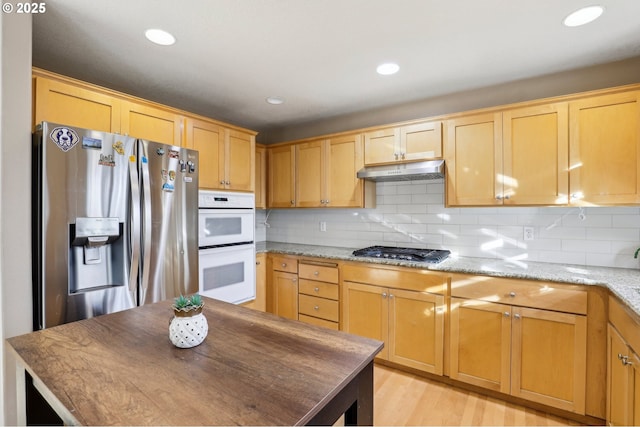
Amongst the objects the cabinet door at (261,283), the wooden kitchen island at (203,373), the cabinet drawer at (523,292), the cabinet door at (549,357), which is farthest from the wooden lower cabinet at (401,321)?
the wooden kitchen island at (203,373)

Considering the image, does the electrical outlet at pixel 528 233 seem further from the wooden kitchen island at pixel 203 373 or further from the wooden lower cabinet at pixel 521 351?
the wooden kitchen island at pixel 203 373

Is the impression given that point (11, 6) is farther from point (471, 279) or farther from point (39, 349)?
point (471, 279)

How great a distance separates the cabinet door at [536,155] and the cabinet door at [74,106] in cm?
290

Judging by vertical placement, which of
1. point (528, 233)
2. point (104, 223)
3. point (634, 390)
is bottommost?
point (634, 390)

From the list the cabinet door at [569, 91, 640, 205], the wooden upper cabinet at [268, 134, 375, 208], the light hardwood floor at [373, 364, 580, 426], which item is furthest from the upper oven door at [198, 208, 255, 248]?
the cabinet door at [569, 91, 640, 205]

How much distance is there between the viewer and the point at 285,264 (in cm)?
323

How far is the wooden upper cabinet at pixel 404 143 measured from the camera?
8.72 ft

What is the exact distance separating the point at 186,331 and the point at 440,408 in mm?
1934

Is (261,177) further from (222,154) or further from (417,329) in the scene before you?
(417,329)

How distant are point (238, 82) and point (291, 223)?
1.89 metres

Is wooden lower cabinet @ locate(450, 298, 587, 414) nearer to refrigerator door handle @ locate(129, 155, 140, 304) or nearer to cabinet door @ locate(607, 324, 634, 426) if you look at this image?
cabinet door @ locate(607, 324, 634, 426)

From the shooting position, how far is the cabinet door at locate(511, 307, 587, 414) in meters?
1.93

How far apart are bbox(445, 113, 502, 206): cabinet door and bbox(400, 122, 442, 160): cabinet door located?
0.27 feet

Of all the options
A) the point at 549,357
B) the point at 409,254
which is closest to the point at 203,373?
the point at 409,254
